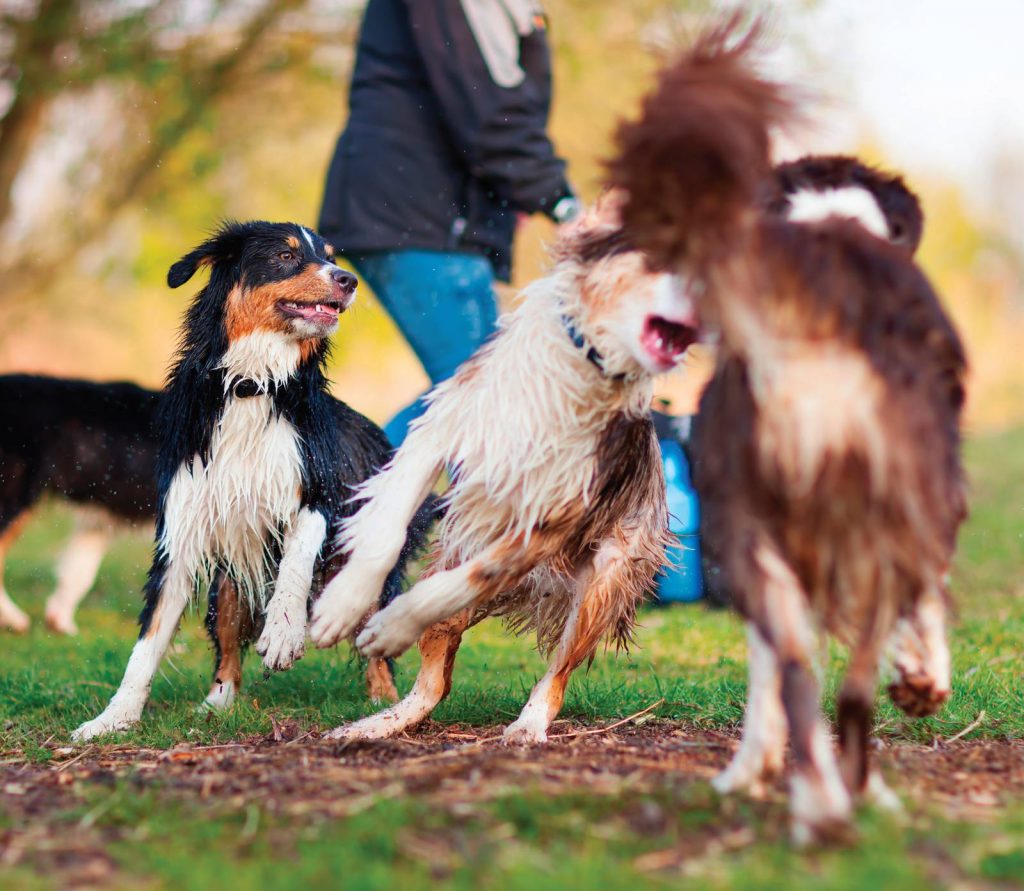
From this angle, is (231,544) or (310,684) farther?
(310,684)

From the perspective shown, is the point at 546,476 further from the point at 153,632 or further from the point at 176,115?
the point at 176,115

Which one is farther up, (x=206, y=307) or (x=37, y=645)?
(x=206, y=307)

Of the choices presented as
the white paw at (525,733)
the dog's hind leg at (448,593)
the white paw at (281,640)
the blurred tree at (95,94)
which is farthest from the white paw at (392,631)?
the blurred tree at (95,94)

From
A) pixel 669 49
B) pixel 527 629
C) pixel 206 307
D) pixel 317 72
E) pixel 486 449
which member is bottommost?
pixel 527 629

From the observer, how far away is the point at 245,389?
4148 millimetres

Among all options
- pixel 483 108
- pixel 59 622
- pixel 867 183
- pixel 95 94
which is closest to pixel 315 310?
pixel 483 108

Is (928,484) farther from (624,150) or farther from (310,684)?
(310,684)

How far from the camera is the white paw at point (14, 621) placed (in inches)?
273

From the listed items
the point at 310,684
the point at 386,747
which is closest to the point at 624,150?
the point at 386,747

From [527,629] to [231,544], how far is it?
108 cm

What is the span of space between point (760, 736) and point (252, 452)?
209 centimetres

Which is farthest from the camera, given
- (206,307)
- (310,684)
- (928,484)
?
(310,684)

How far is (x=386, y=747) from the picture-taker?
11.1ft

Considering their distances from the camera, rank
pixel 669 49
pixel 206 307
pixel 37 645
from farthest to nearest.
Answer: pixel 37 645 < pixel 206 307 < pixel 669 49
